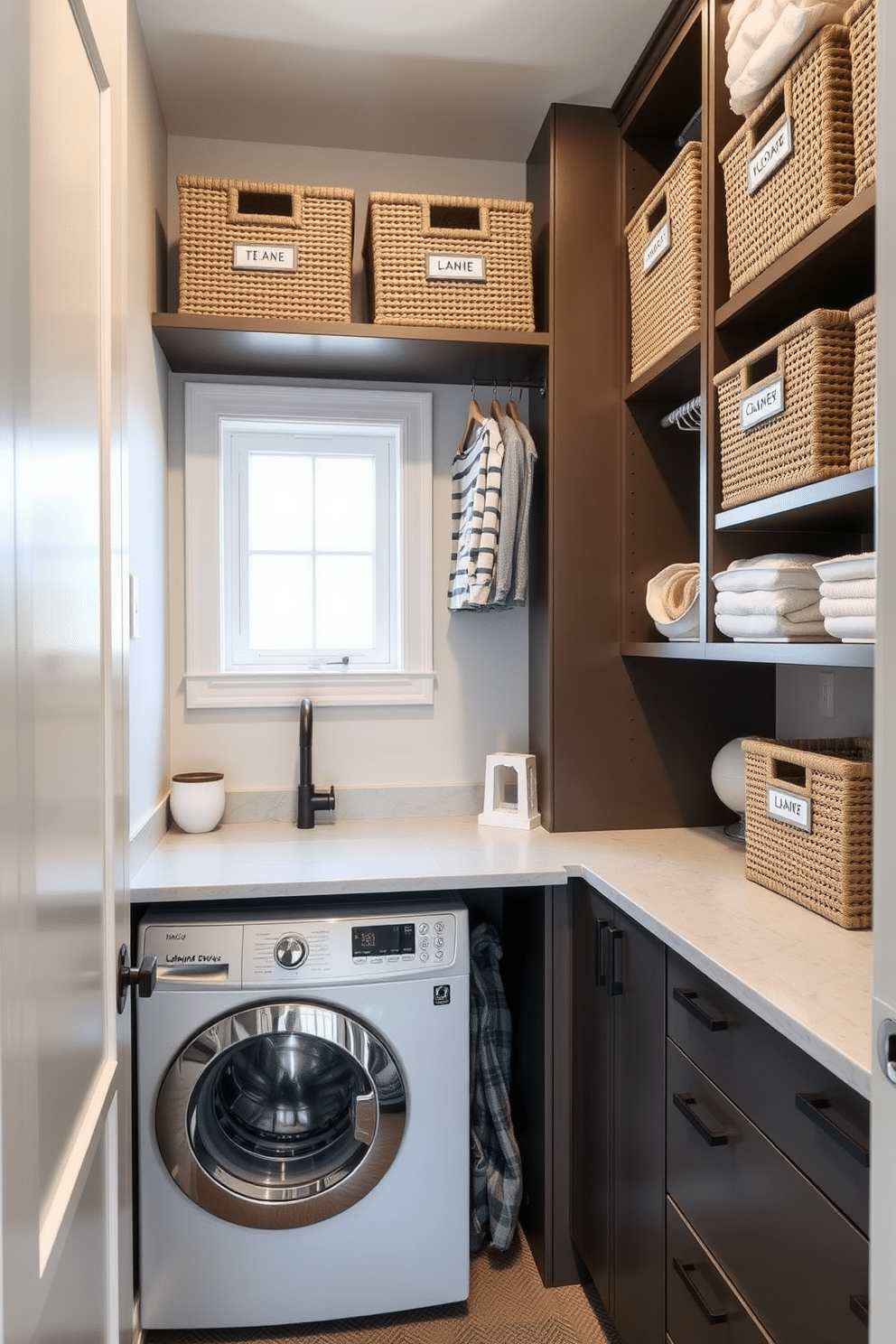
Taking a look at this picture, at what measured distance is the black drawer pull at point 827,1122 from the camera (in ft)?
Result: 3.30

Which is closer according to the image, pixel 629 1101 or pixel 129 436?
pixel 629 1101

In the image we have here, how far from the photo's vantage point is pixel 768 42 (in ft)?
4.95

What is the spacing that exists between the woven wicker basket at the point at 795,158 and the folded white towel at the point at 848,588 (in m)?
0.57

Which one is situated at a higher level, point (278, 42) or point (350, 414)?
point (278, 42)

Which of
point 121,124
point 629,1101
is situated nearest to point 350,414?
point 121,124

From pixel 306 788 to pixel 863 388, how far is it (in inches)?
63.4

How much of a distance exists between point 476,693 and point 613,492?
0.69 meters

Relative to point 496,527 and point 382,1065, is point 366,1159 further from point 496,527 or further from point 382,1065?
point 496,527

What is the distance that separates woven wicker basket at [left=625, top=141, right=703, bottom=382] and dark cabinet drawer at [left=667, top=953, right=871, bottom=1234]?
4.31ft

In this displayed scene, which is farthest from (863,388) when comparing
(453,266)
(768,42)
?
(453,266)

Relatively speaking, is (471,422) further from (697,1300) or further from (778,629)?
(697,1300)

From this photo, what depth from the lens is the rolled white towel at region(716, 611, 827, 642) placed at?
156 cm

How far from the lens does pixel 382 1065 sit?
6.15 ft

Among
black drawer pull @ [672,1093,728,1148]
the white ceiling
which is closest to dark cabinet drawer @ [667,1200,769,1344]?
black drawer pull @ [672,1093,728,1148]
